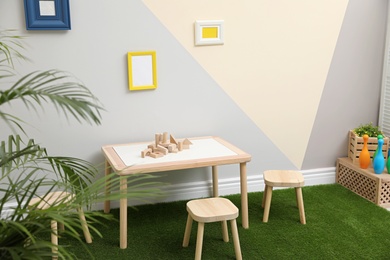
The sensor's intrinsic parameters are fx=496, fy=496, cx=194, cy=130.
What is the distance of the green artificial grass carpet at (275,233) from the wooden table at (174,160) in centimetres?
14

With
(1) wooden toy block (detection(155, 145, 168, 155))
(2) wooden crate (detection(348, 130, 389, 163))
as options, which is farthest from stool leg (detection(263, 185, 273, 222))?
(2) wooden crate (detection(348, 130, 389, 163))

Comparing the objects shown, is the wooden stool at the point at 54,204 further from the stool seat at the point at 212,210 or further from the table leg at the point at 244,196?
the table leg at the point at 244,196

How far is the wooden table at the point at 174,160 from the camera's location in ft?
8.90

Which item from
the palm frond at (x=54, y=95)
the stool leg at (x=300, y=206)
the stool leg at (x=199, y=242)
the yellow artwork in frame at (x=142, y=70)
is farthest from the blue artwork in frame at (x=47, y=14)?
the stool leg at (x=300, y=206)

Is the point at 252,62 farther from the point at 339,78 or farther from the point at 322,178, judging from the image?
the point at 322,178

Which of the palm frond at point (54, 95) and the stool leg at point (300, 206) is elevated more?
the palm frond at point (54, 95)

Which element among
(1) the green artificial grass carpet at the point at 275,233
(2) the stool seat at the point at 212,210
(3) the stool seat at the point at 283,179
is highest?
(3) the stool seat at the point at 283,179

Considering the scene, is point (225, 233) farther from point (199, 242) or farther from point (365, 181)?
point (365, 181)

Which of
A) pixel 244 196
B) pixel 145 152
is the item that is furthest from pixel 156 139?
pixel 244 196

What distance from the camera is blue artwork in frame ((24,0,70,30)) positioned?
2861mm

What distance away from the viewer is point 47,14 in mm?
2895

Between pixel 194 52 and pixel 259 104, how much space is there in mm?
612

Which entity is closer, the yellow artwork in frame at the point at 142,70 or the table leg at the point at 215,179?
the yellow artwork in frame at the point at 142,70

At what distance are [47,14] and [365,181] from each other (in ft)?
7.79
